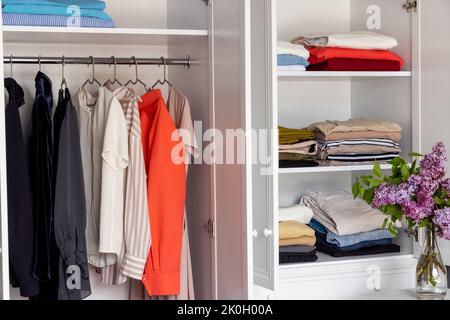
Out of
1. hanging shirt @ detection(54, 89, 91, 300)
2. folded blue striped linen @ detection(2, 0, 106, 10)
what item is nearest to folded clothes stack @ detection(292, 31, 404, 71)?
folded blue striped linen @ detection(2, 0, 106, 10)

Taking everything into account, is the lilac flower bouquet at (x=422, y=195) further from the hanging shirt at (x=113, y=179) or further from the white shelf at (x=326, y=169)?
the hanging shirt at (x=113, y=179)

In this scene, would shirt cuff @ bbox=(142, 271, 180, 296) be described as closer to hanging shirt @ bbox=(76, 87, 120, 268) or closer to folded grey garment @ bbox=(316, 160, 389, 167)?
hanging shirt @ bbox=(76, 87, 120, 268)

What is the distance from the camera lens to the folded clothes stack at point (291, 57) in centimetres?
300

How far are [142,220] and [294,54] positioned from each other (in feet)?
2.84

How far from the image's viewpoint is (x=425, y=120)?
119 inches

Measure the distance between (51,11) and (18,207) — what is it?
2.27 ft

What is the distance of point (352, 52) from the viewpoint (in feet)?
10.3

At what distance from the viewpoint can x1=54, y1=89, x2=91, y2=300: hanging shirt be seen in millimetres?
2719

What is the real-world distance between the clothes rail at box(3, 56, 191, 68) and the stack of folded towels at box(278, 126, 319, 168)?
47 cm

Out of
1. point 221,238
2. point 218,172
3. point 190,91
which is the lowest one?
point 221,238

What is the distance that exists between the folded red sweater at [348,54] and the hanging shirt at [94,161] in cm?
82
